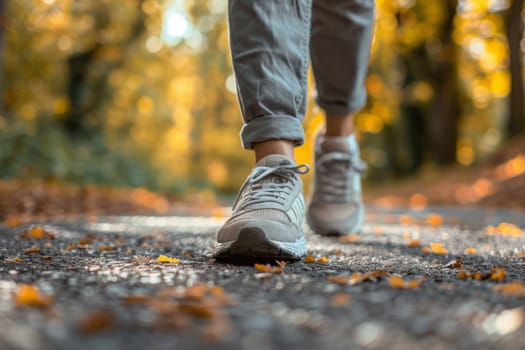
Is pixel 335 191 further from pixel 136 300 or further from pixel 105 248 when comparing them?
pixel 136 300

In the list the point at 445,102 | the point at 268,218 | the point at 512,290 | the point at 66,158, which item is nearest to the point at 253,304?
the point at 512,290

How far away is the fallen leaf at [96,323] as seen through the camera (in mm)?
973

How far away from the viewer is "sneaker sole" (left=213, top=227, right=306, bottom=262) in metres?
1.88

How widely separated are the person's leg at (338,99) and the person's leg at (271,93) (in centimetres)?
77

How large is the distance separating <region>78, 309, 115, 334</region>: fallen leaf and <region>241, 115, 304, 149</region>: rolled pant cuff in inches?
→ 49.0

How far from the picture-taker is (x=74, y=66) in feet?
50.0

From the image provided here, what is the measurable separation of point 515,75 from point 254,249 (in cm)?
1295

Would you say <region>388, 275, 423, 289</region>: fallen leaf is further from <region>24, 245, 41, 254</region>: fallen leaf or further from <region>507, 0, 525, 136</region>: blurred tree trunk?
<region>507, 0, 525, 136</region>: blurred tree trunk

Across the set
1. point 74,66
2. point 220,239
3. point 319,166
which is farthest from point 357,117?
point 220,239

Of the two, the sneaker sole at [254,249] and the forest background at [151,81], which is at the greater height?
the forest background at [151,81]

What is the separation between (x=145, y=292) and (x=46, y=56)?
12972mm

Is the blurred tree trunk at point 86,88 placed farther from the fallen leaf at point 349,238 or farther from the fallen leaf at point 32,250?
the fallen leaf at point 32,250

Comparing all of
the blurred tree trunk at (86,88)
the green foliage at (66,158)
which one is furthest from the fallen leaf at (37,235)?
the blurred tree trunk at (86,88)

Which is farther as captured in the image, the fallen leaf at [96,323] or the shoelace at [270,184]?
the shoelace at [270,184]
